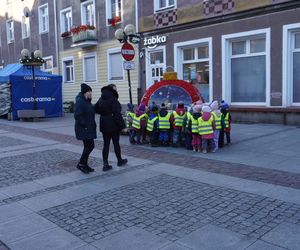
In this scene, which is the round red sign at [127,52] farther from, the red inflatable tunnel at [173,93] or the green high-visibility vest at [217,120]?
the green high-visibility vest at [217,120]

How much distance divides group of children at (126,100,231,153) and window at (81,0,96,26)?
13.0 metres

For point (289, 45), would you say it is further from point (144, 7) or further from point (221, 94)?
point (144, 7)

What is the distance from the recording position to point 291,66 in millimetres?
13117

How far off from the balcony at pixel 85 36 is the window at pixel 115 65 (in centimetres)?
136

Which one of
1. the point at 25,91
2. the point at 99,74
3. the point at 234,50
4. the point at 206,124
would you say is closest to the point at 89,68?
the point at 99,74

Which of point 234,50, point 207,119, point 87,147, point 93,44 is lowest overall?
point 87,147

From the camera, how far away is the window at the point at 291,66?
1288 centimetres

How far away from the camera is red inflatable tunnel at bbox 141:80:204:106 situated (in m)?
10.8

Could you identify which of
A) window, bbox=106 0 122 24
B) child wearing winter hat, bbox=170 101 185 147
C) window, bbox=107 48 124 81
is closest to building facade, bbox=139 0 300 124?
window, bbox=106 0 122 24

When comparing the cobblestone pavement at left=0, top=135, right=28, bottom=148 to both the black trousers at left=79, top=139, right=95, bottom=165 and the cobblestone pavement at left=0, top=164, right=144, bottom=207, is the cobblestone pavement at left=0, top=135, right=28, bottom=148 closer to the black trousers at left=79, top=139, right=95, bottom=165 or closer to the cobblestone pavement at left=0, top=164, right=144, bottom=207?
the black trousers at left=79, top=139, right=95, bottom=165

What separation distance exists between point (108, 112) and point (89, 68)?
1594cm

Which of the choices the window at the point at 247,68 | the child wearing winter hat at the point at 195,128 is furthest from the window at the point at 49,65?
the child wearing winter hat at the point at 195,128

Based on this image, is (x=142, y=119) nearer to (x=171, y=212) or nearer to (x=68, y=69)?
(x=171, y=212)

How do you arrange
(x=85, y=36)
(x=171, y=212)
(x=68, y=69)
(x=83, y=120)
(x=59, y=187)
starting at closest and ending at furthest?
(x=171, y=212) → (x=59, y=187) → (x=83, y=120) → (x=85, y=36) → (x=68, y=69)
